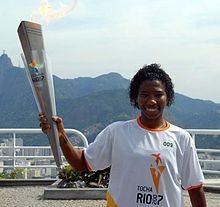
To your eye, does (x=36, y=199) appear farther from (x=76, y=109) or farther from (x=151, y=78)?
(x=76, y=109)

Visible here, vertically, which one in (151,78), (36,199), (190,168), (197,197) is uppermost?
(151,78)

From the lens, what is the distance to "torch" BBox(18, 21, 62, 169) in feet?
10.7

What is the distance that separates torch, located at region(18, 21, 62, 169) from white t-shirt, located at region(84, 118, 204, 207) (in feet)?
1.37

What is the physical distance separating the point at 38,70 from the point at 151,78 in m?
0.72

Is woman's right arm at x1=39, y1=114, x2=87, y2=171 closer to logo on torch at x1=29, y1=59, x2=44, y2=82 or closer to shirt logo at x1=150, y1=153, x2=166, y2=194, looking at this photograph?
logo on torch at x1=29, y1=59, x2=44, y2=82

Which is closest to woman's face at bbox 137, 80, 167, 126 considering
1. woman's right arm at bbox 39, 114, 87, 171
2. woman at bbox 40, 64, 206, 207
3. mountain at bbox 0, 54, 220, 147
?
woman at bbox 40, 64, 206, 207

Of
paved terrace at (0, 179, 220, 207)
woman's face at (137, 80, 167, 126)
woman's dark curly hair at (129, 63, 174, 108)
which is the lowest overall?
paved terrace at (0, 179, 220, 207)

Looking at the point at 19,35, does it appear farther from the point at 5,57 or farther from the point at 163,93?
the point at 5,57

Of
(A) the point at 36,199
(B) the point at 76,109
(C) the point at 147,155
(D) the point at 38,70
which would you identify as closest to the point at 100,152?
(C) the point at 147,155

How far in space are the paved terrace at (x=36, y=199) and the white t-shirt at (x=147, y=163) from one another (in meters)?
4.74

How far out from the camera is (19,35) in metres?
3.40

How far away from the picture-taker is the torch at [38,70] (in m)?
3.27

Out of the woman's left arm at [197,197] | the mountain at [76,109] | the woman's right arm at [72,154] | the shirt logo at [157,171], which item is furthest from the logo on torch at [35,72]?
the mountain at [76,109]

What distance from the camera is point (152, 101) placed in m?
2.93
